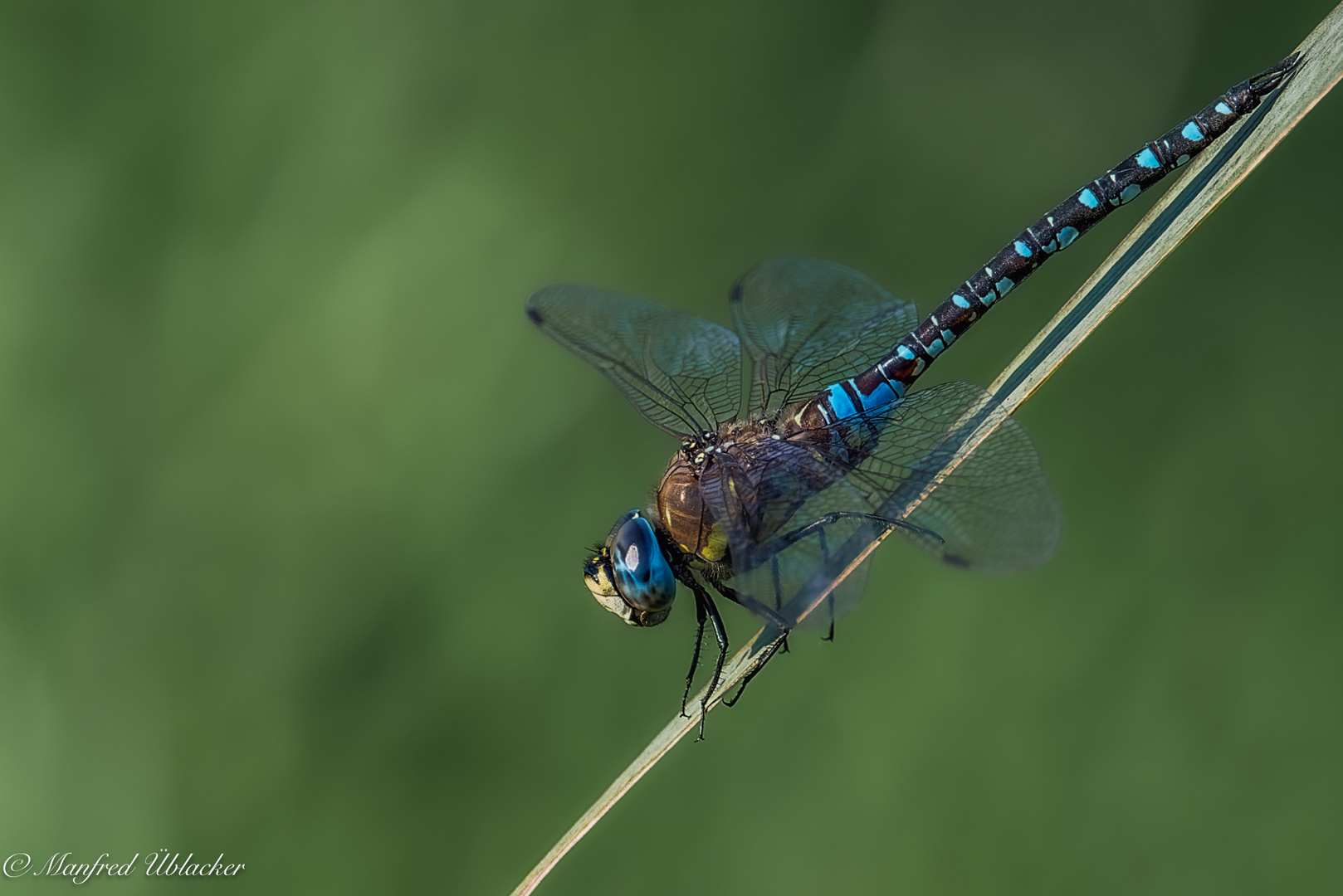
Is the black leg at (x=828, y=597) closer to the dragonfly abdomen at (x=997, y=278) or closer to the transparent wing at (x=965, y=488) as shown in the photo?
the transparent wing at (x=965, y=488)

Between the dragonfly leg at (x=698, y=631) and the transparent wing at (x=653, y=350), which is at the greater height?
the transparent wing at (x=653, y=350)

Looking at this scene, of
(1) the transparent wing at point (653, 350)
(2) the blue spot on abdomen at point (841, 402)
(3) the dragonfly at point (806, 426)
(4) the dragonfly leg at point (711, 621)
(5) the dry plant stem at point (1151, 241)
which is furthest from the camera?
(1) the transparent wing at point (653, 350)

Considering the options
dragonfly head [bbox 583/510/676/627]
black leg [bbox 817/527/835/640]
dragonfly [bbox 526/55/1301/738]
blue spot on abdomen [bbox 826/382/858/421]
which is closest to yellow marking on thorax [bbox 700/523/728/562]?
dragonfly [bbox 526/55/1301/738]

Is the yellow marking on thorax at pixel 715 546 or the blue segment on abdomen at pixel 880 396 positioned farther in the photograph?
the blue segment on abdomen at pixel 880 396

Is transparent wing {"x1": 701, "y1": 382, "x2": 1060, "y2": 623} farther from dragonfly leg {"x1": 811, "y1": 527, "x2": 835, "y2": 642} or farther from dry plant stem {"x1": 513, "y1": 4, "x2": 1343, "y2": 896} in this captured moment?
dry plant stem {"x1": 513, "y1": 4, "x2": 1343, "y2": 896}

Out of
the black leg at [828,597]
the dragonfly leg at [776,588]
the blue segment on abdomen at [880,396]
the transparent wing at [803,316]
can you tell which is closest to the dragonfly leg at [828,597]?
the black leg at [828,597]

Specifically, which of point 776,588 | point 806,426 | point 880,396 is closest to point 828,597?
point 776,588

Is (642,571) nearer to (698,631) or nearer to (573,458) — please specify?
(698,631)
